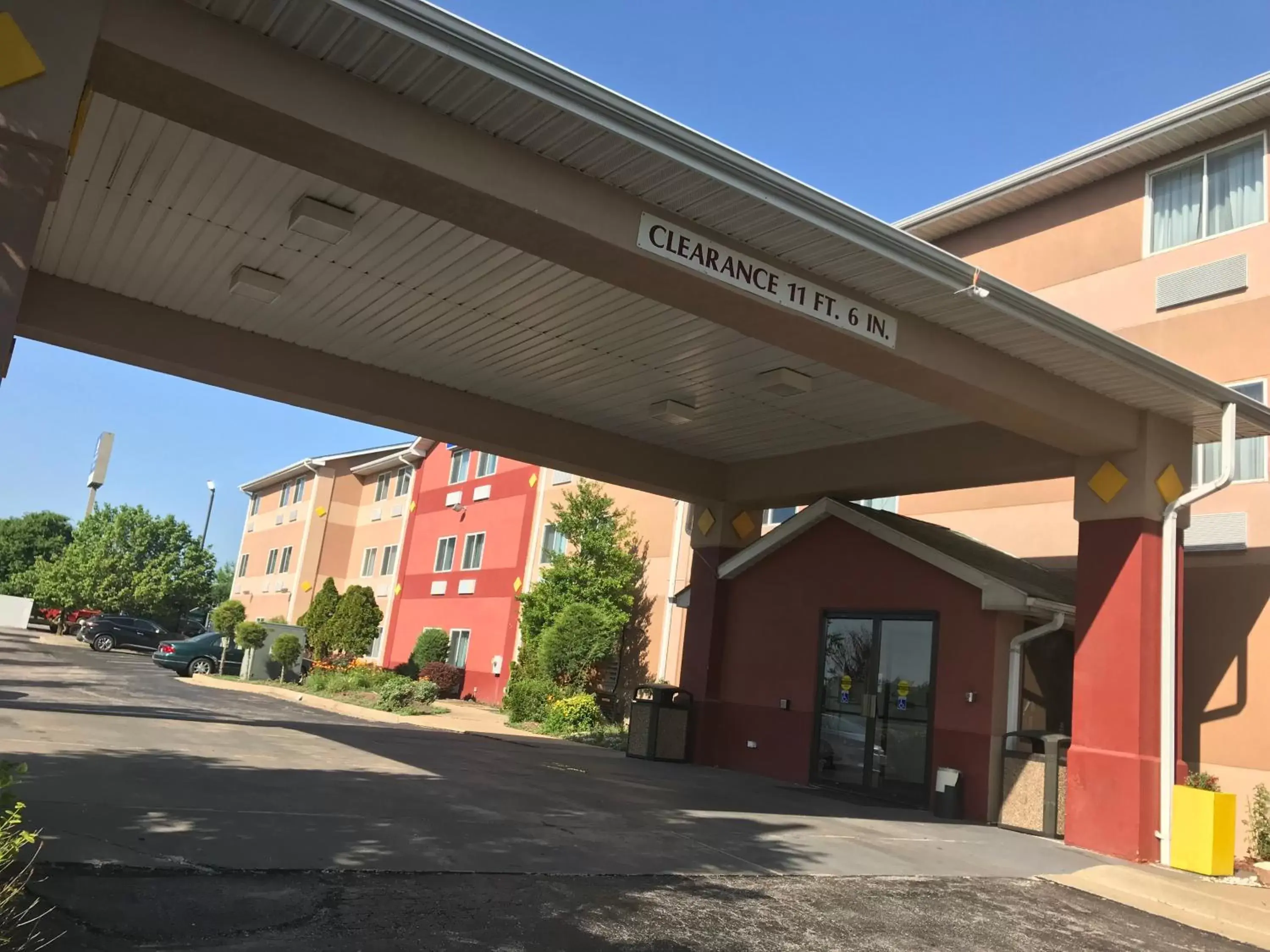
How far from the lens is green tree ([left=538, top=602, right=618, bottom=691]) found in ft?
70.6

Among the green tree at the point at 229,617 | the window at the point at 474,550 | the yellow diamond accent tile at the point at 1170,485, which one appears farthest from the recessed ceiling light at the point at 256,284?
the green tree at the point at 229,617

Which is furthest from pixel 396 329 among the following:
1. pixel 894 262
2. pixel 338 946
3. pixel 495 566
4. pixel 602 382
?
pixel 495 566

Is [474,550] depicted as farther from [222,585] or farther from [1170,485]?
[222,585]

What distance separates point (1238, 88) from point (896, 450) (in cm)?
630

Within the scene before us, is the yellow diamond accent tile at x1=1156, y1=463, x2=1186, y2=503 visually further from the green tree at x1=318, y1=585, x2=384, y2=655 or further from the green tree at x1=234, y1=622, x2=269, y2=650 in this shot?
the green tree at x1=234, y1=622, x2=269, y2=650

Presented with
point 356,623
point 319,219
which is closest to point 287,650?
point 356,623

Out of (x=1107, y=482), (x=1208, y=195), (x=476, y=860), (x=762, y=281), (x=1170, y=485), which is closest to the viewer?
(x=476, y=860)

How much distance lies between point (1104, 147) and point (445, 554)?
23.8 m

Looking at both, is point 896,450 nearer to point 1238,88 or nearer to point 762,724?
point 762,724

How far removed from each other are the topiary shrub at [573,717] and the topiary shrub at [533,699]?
412 mm

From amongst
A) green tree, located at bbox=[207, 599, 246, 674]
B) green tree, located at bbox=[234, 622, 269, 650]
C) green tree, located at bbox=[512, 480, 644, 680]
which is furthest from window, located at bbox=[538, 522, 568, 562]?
green tree, located at bbox=[207, 599, 246, 674]

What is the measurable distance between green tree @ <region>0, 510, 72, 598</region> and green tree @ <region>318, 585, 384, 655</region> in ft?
181

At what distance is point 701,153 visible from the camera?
6770mm

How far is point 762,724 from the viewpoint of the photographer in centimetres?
1541
